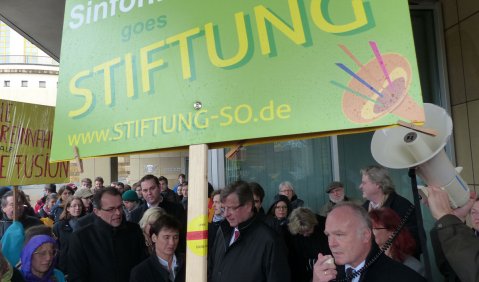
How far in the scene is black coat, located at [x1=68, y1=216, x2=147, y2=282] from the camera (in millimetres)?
3119

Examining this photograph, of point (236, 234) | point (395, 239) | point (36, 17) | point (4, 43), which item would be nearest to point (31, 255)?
point (236, 234)

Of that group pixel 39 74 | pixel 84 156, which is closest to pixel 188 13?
pixel 84 156

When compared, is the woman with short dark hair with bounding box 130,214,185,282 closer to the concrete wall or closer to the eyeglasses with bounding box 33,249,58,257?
the eyeglasses with bounding box 33,249,58,257

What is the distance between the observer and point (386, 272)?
76.7 inches

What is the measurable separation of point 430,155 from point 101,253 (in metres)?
2.47

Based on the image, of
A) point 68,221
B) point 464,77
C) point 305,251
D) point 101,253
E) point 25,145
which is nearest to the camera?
point 101,253

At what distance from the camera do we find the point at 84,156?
6.38 ft

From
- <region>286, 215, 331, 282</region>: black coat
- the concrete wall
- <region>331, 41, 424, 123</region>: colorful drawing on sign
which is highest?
the concrete wall

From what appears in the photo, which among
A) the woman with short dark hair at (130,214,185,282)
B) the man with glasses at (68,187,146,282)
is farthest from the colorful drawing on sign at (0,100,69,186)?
the woman with short dark hair at (130,214,185,282)

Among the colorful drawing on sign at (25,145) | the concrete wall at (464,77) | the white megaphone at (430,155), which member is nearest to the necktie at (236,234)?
the white megaphone at (430,155)

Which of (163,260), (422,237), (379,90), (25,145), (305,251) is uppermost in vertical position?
(25,145)

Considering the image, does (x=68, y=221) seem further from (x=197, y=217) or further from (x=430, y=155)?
(x=430, y=155)

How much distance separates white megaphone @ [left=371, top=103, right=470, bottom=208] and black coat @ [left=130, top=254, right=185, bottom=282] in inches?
63.8

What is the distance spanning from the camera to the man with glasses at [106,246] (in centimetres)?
313
